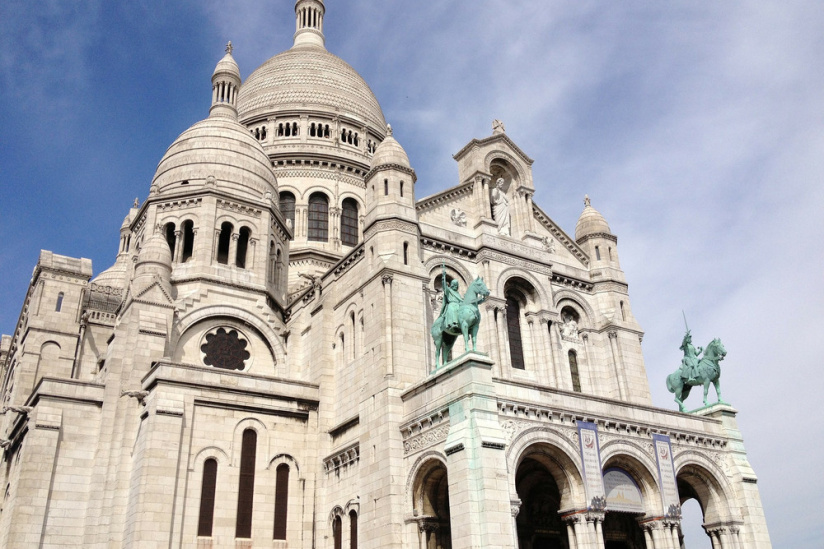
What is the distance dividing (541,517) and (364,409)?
28.2 ft

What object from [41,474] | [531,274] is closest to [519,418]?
[531,274]

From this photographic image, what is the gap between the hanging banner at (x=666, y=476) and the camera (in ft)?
92.1

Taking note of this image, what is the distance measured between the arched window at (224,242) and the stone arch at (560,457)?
67.2ft

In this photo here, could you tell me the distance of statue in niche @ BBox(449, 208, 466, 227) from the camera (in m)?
35.3

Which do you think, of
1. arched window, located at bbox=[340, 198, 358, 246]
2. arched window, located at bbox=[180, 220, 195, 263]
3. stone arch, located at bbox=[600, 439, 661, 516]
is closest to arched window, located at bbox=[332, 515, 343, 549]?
stone arch, located at bbox=[600, 439, 661, 516]

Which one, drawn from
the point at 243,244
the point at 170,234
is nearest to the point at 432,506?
the point at 243,244

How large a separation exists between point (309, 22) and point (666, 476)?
5649cm

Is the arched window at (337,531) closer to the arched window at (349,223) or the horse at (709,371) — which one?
the horse at (709,371)

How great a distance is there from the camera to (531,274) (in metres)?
35.7

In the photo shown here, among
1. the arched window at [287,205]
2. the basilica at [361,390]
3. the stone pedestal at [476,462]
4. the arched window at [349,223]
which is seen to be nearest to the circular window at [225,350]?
the basilica at [361,390]

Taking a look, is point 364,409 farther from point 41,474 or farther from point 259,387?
point 41,474

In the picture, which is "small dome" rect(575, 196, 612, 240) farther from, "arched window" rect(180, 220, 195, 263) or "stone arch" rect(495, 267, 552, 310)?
"arched window" rect(180, 220, 195, 263)

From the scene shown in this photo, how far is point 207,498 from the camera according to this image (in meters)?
29.2

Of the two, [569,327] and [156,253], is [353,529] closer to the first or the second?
[569,327]
